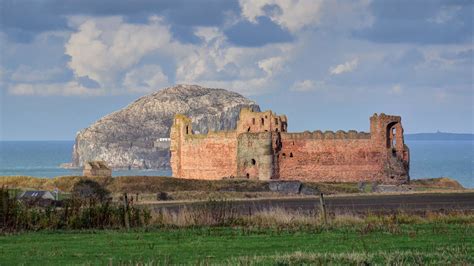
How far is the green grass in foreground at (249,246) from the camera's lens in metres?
19.9

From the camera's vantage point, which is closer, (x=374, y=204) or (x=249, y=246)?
(x=249, y=246)

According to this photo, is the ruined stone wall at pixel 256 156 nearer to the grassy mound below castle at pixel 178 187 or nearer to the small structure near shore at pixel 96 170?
the grassy mound below castle at pixel 178 187

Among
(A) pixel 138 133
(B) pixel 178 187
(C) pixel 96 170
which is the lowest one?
(B) pixel 178 187

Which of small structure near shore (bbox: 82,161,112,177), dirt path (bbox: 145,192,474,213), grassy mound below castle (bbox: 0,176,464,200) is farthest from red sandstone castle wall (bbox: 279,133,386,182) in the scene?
dirt path (bbox: 145,192,474,213)

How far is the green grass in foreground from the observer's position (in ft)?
65.3

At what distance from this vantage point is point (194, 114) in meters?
159

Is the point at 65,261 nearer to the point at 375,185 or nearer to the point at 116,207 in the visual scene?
the point at 116,207

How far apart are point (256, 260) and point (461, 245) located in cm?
551

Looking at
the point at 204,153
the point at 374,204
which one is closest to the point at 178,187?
the point at 204,153

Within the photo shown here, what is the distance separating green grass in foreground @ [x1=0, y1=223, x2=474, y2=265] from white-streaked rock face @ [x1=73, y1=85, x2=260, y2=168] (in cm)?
14411

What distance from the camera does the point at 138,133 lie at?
190m

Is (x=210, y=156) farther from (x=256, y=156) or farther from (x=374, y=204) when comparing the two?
(x=374, y=204)

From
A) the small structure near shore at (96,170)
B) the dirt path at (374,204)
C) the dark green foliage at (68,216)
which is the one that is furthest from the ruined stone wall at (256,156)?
the dark green foliage at (68,216)

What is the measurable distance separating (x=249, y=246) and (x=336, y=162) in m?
42.5
